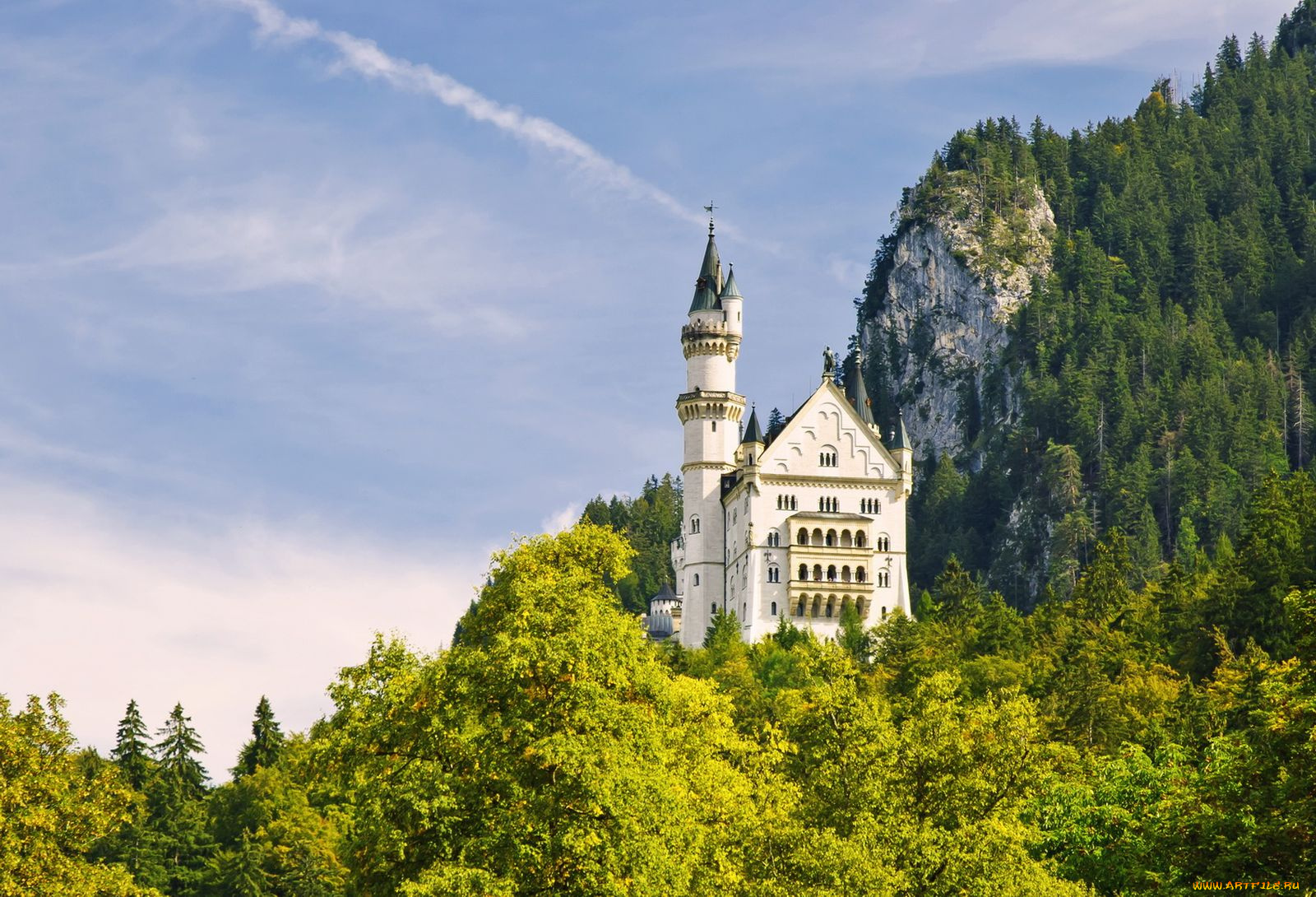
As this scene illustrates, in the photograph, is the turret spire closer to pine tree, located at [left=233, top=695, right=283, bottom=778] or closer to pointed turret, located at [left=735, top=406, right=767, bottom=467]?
pointed turret, located at [left=735, top=406, right=767, bottom=467]

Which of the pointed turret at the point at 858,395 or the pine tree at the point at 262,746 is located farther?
the pointed turret at the point at 858,395

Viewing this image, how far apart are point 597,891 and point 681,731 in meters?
9.77

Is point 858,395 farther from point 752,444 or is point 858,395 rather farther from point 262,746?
point 262,746

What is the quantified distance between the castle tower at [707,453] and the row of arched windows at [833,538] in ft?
24.0

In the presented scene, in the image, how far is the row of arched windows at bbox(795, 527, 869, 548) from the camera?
131 metres

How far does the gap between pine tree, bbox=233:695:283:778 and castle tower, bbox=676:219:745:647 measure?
30764 mm

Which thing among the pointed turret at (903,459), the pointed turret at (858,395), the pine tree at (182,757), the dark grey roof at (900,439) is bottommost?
the pine tree at (182,757)

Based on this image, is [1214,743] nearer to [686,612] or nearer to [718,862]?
[718,862]

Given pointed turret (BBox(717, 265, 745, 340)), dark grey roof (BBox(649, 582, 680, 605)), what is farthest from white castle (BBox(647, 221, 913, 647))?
dark grey roof (BBox(649, 582, 680, 605))

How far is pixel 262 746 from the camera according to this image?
113750 millimetres

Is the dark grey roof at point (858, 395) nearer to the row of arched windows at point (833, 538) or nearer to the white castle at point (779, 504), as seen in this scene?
the white castle at point (779, 504)

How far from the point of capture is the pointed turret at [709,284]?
5487 inches

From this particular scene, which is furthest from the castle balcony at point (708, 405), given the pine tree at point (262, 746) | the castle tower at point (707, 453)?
the pine tree at point (262, 746)

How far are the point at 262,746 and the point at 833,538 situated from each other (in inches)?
1542
